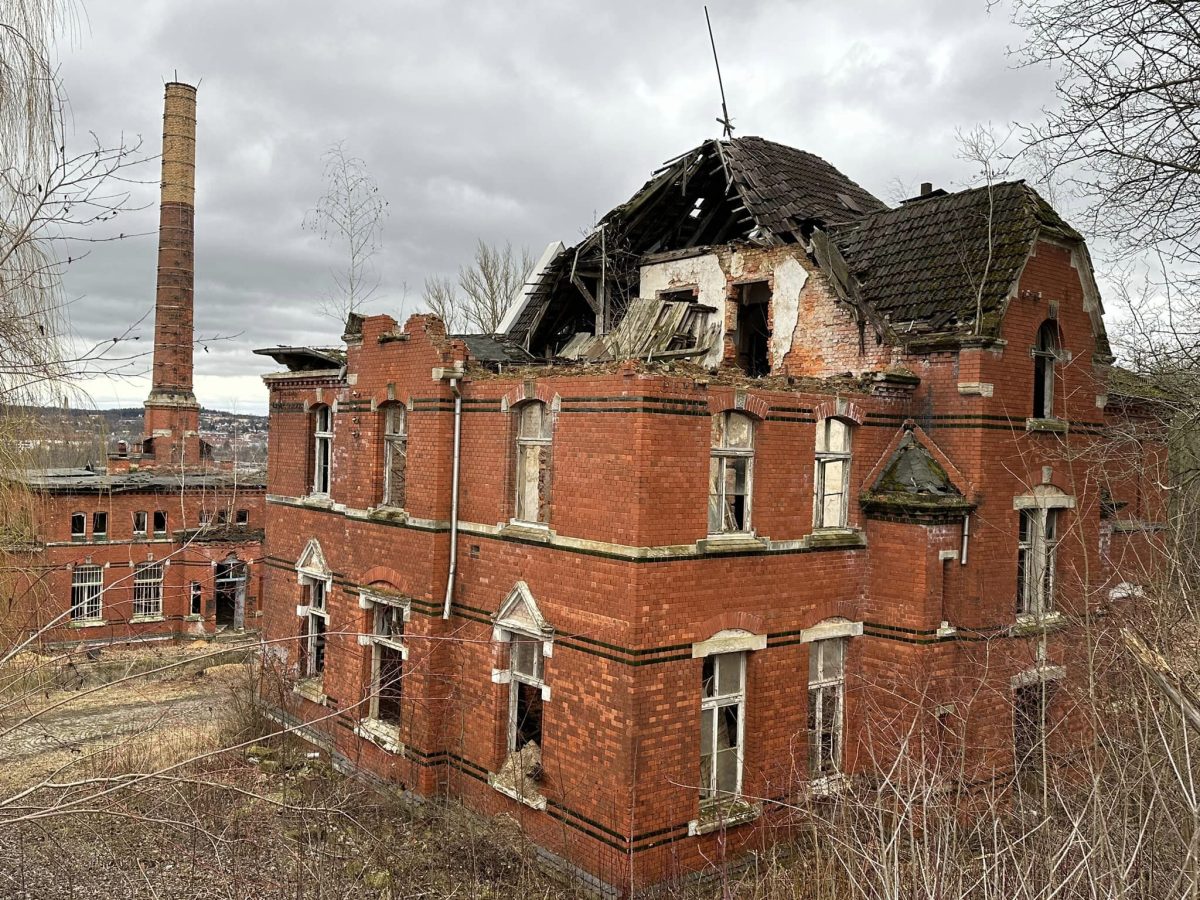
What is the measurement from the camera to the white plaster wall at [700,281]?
16.3 m

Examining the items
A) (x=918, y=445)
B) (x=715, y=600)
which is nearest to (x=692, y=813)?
(x=715, y=600)

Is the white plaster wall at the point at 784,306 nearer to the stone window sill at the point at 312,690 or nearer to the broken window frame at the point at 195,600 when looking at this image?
the stone window sill at the point at 312,690

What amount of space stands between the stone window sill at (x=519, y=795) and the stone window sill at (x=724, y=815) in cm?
214

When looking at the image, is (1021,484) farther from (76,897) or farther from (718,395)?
(76,897)

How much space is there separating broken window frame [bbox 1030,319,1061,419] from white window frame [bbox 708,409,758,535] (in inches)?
202

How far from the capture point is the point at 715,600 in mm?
12203

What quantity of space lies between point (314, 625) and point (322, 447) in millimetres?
3574

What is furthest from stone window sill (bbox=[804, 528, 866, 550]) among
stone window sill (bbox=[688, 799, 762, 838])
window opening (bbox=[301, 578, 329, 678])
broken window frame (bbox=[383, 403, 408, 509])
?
window opening (bbox=[301, 578, 329, 678])

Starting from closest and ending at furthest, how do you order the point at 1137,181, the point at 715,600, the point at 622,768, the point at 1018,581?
the point at 1137,181, the point at 622,768, the point at 715,600, the point at 1018,581

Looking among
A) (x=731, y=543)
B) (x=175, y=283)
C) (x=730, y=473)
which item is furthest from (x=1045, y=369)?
(x=175, y=283)

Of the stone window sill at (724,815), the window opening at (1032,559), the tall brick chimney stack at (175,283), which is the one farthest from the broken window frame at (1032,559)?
the tall brick chimney stack at (175,283)

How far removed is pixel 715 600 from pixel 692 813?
9.03 ft

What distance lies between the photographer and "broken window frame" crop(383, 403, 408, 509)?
16.0 meters

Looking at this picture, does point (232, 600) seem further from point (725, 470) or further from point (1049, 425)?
point (1049, 425)
